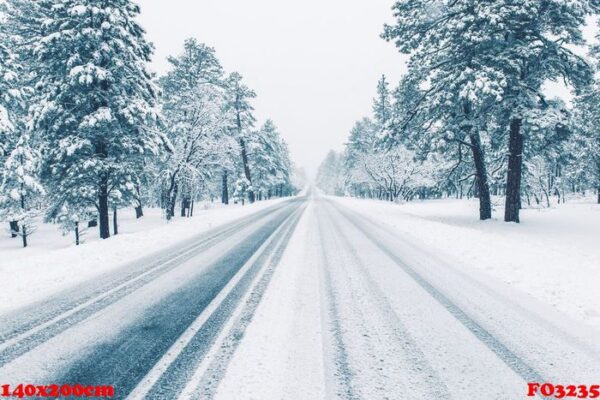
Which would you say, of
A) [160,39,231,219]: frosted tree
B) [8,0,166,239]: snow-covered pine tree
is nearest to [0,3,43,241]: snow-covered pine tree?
[8,0,166,239]: snow-covered pine tree

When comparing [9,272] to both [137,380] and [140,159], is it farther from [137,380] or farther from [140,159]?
[140,159]

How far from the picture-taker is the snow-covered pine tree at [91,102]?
1415cm

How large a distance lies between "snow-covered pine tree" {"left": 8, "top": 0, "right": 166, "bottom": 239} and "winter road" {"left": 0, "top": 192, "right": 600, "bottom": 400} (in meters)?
9.34

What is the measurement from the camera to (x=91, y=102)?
15133 mm

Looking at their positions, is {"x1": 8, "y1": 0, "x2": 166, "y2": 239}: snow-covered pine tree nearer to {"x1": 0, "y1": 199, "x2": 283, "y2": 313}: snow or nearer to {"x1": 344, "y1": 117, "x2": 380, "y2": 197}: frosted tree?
{"x1": 0, "y1": 199, "x2": 283, "y2": 313}: snow

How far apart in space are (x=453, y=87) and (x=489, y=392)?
14065mm

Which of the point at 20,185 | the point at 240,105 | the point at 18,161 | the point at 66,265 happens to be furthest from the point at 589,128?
the point at 20,185

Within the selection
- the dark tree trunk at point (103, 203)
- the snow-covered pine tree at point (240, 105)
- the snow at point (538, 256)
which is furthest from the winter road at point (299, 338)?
the snow-covered pine tree at point (240, 105)

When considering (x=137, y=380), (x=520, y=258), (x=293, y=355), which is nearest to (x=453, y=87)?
(x=520, y=258)

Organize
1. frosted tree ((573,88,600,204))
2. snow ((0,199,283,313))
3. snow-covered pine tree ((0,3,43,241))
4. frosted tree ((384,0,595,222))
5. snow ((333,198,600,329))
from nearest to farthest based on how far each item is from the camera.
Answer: snow ((333,198,600,329))
snow ((0,199,283,313))
frosted tree ((384,0,595,222))
snow-covered pine tree ((0,3,43,241))
frosted tree ((573,88,600,204))

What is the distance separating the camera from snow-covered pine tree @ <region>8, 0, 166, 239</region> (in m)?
14.1

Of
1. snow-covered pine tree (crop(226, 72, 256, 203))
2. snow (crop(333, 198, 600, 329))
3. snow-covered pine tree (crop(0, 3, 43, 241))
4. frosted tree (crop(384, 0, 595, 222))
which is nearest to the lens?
snow (crop(333, 198, 600, 329))

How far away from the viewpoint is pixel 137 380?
3.41 metres

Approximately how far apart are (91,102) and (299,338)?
1526 cm
